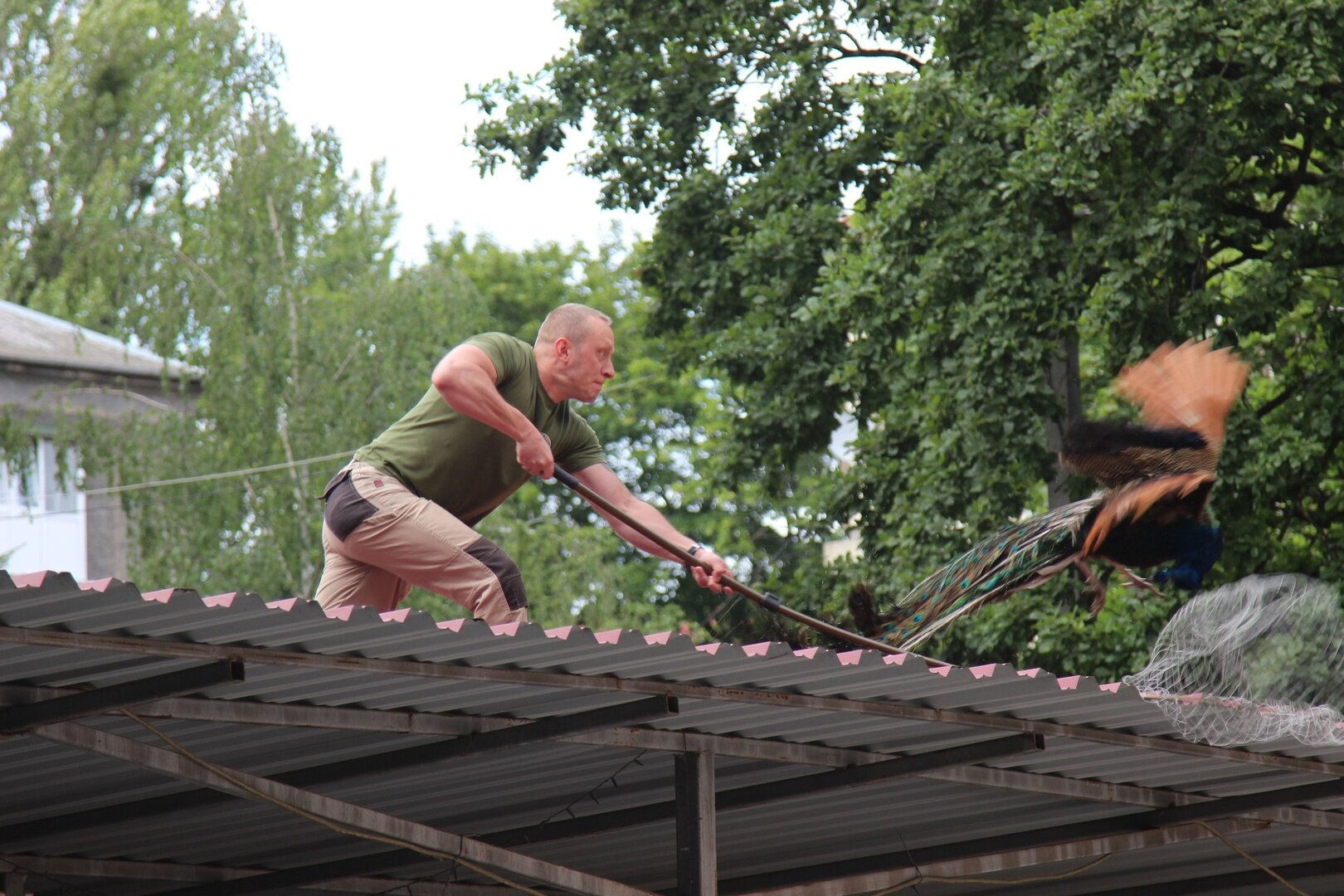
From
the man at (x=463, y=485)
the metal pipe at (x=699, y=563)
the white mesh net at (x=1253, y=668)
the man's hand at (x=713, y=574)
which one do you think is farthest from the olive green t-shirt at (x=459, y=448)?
the white mesh net at (x=1253, y=668)

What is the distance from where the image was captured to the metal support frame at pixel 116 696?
561 centimetres

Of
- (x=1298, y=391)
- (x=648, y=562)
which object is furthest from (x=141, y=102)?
(x=1298, y=391)

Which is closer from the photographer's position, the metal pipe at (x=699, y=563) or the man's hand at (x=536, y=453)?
the man's hand at (x=536, y=453)

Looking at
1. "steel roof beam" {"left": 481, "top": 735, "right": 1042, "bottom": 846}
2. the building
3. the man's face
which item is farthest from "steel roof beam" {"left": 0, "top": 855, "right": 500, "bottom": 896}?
the building

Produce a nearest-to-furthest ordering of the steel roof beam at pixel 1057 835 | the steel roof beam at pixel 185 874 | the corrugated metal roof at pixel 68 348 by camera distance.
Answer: the steel roof beam at pixel 1057 835 → the steel roof beam at pixel 185 874 → the corrugated metal roof at pixel 68 348

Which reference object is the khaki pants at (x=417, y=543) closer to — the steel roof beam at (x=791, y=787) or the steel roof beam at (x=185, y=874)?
the steel roof beam at (x=791, y=787)

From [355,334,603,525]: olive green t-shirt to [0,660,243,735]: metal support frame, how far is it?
1424 millimetres

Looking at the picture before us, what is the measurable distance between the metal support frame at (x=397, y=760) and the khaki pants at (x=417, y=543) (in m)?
0.41

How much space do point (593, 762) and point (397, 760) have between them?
3.21ft

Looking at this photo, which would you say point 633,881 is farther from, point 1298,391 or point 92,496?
point 92,496

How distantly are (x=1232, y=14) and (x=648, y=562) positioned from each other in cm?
2625

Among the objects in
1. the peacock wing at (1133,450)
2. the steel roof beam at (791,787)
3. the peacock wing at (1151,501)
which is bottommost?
the steel roof beam at (791,787)

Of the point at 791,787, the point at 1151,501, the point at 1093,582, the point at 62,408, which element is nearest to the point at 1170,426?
the point at 1151,501

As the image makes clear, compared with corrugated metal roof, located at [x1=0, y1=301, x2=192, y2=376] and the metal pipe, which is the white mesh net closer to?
the metal pipe
